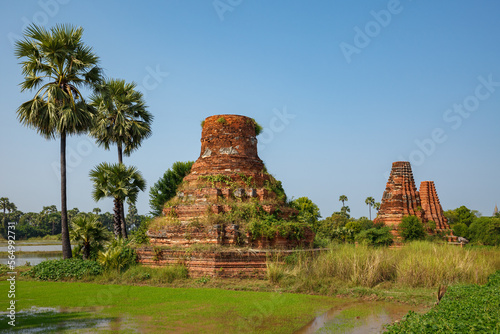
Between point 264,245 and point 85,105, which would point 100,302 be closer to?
point 264,245

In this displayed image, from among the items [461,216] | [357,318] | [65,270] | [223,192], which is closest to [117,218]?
[65,270]

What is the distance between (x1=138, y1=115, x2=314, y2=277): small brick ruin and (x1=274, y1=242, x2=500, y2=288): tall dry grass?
1639 millimetres

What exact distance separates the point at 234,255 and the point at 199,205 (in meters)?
2.78

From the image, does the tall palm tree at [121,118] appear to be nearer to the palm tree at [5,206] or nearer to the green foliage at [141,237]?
the green foliage at [141,237]

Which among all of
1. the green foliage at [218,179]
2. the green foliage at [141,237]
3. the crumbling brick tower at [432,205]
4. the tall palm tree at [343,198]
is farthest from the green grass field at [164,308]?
the tall palm tree at [343,198]

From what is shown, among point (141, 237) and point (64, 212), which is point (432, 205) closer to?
point (141, 237)

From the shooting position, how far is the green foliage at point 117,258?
14688 millimetres

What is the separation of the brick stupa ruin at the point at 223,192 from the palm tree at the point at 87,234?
8.50 feet

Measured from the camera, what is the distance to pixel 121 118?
22281 millimetres

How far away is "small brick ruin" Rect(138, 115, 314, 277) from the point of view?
13.9 m

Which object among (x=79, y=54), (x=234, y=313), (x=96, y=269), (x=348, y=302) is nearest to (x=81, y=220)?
(x=96, y=269)

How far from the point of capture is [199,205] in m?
15.6

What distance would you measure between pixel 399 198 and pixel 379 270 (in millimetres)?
19036

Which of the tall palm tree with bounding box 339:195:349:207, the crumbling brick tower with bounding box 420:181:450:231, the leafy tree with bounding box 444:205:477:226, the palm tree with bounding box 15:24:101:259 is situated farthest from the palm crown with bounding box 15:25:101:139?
the tall palm tree with bounding box 339:195:349:207
